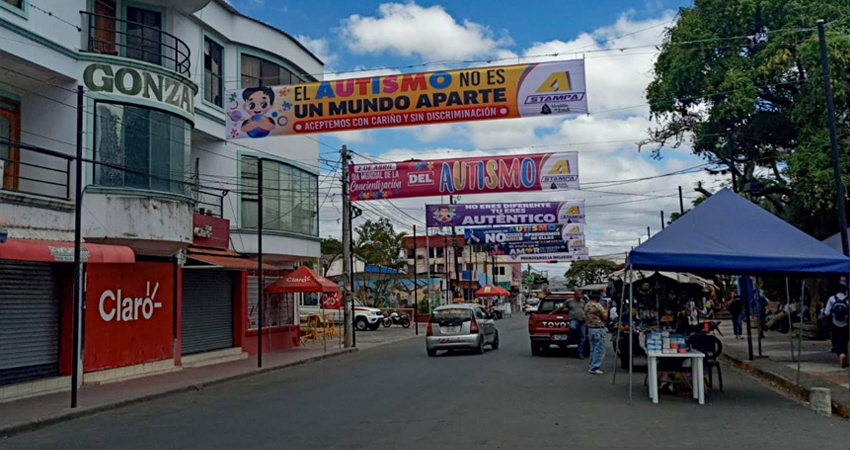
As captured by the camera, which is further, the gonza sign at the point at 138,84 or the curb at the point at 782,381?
the gonza sign at the point at 138,84

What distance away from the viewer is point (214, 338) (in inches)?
942

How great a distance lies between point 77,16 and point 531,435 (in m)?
14.2

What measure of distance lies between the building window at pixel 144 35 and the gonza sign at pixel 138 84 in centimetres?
117

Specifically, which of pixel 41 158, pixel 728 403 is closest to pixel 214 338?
pixel 41 158

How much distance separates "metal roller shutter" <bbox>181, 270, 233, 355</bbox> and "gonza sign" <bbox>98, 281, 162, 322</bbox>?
2532 mm

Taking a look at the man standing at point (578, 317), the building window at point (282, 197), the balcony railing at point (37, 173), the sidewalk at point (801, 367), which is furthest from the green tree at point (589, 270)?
the balcony railing at point (37, 173)

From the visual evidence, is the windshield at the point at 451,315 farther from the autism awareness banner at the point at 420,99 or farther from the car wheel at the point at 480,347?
the autism awareness banner at the point at 420,99

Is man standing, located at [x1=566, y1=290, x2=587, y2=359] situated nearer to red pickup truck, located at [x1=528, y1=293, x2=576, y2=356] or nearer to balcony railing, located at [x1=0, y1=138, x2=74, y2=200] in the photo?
red pickup truck, located at [x1=528, y1=293, x2=576, y2=356]

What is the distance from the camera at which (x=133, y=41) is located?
768 inches

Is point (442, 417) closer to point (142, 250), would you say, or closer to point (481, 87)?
point (481, 87)

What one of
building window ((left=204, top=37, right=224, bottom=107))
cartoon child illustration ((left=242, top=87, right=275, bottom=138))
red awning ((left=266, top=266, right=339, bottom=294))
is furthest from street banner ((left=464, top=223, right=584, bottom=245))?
cartoon child illustration ((left=242, top=87, right=275, bottom=138))

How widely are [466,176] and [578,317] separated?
213 inches

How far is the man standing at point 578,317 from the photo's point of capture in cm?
2072

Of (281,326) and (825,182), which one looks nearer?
(825,182)
